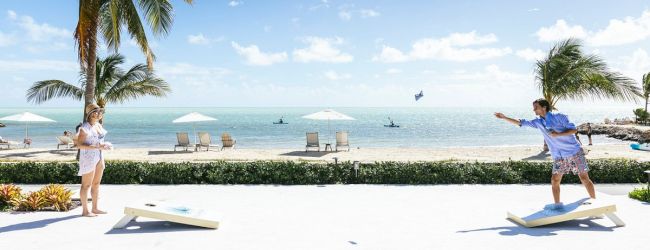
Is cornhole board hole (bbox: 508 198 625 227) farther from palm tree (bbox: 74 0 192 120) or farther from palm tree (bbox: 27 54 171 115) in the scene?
palm tree (bbox: 27 54 171 115)

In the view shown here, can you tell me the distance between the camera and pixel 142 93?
18.9 metres

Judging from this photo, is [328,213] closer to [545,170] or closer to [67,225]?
[67,225]

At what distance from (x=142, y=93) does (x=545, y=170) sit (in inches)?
601

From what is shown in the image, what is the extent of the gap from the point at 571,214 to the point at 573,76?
557 inches

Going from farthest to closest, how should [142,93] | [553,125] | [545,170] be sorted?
[142,93]
[545,170]
[553,125]

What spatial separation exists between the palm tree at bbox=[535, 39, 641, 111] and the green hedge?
8.05 meters

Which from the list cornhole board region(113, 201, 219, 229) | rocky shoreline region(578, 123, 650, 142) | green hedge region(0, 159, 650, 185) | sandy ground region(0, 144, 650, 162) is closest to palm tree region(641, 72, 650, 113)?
rocky shoreline region(578, 123, 650, 142)

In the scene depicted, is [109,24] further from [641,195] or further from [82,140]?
[641,195]

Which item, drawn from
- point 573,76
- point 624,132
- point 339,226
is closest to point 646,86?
point 624,132

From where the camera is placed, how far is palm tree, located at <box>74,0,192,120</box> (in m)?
11.7

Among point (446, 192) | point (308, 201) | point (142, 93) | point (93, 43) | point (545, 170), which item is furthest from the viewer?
point (142, 93)

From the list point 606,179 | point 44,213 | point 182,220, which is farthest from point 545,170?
point 44,213

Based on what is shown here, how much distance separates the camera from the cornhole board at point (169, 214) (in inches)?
219

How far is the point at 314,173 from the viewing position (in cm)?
966
